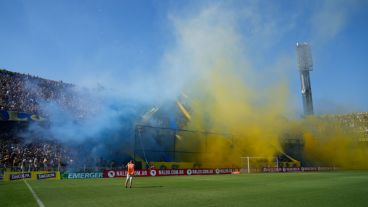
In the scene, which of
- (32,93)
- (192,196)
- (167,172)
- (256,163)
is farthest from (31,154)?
(256,163)

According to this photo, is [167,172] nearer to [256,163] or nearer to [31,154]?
[31,154]

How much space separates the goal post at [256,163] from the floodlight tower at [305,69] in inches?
1808

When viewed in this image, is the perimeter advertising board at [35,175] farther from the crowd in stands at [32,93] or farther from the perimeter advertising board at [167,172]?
the crowd in stands at [32,93]

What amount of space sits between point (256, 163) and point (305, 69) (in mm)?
53426

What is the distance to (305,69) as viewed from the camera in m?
96.9

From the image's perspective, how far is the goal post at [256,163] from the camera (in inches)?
1980

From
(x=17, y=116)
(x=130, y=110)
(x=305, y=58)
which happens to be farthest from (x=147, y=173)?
(x=305, y=58)

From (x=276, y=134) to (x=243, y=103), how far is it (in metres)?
9.31

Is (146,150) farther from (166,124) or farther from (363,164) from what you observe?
(363,164)

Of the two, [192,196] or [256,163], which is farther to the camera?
[256,163]

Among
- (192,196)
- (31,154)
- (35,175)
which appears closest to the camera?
(192,196)

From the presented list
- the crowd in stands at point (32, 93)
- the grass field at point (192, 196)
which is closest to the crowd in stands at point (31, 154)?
the crowd in stands at point (32, 93)

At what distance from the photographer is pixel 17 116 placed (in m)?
37.1

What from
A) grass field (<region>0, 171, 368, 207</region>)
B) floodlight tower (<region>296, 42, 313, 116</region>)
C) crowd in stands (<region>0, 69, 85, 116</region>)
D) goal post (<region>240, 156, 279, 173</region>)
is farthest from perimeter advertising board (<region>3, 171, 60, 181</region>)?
floodlight tower (<region>296, 42, 313, 116</region>)
